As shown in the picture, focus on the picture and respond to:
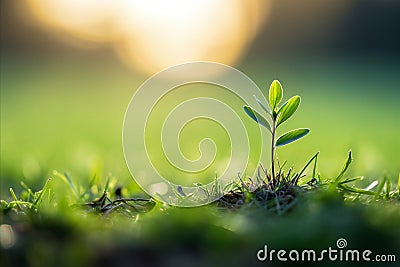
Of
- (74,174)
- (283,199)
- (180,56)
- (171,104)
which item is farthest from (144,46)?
(283,199)

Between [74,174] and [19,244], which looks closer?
[19,244]

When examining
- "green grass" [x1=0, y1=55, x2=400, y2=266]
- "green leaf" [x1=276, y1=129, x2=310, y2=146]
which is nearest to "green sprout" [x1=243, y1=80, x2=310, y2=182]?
"green leaf" [x1=276, y1=129, x2=310, y2=146]

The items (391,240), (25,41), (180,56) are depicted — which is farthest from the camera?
(25,41)

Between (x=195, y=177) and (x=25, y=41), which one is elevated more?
(x=25, y=41)

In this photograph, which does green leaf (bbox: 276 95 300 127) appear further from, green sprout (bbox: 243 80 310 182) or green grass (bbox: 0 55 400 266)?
green grass (bbox: 0 55 400 266)

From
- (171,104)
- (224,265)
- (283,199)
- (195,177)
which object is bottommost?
(224,265)

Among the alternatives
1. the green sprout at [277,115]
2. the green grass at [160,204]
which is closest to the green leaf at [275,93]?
the green sprout at [277,115]

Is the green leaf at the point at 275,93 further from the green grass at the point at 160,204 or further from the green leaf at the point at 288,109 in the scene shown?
the green grass at the point at 160,204

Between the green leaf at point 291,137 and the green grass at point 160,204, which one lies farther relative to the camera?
the green leaf at point 291,137

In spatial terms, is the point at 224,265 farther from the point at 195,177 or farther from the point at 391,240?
the point at 195,177
